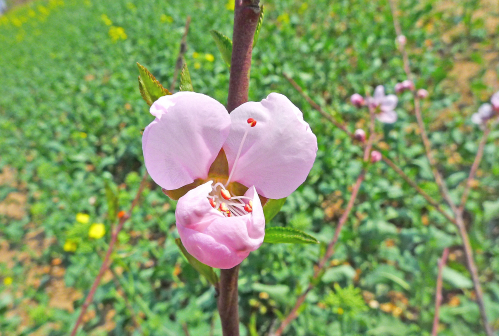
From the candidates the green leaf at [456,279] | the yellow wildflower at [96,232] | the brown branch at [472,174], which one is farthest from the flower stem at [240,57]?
the green leaf at [456,279]

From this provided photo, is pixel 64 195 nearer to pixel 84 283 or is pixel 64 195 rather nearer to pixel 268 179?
pixel 84 283

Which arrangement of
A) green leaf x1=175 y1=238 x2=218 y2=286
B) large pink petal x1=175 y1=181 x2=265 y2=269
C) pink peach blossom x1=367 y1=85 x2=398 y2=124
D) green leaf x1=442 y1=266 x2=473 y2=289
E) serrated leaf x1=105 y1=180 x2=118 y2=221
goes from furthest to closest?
1. green leaf x1=442 y1=266 x2=473 y2=289
2. pink peach blossom x1=367 y1=85 x2=398 y2=124
3. serrated leaf x1=105 y1=180 x2=118 y2=221
4. green leaf x1=175 y1=238 x2=218 y2=286
5. large pink petal x1=175 y1=181 x2=265 y2=269

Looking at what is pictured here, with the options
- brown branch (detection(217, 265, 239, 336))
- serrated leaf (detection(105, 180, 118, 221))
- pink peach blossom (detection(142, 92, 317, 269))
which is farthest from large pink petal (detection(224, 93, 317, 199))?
serrated leaf (detection(105, 180, 118, 221))

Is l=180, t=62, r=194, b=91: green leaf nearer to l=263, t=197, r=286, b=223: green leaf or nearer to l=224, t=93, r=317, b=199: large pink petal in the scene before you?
l=224, t=93, r=317, b=199: large pink petal

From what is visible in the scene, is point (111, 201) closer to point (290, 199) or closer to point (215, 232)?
point (215, 232)

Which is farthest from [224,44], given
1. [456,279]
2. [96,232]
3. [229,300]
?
[456,279]

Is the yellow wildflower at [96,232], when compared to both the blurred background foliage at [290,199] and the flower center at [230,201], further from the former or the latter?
the flower center at [230,201]

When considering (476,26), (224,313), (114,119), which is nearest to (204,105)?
(224,313)
